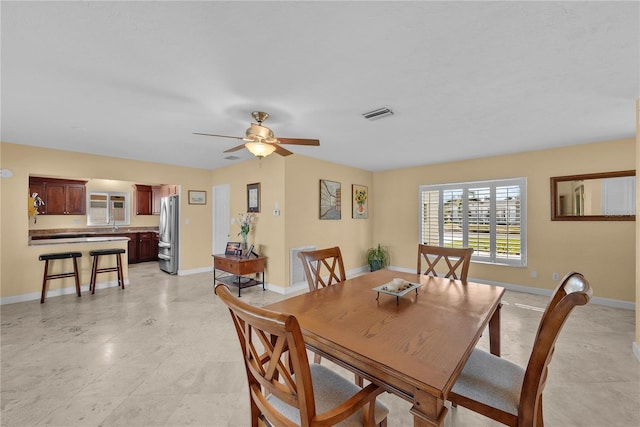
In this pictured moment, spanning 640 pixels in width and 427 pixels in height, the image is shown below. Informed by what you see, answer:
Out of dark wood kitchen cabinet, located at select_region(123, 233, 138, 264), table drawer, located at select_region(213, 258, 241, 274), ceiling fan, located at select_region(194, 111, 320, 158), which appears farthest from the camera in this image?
dark wood kitchen cabinet, located at select_region(123, 233, 138, 264)

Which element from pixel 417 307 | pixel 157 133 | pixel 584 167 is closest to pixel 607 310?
pixel 584 167

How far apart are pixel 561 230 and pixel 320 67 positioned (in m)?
4.48

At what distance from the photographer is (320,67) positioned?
6.07 feet

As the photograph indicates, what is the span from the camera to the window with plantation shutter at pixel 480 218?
438cm

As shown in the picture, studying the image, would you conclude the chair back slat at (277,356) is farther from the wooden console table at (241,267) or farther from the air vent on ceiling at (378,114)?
the wooden console table at (241,267)

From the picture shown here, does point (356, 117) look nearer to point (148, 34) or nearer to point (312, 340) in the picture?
point (148, 34)

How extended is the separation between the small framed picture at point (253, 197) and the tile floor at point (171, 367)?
72.4 inches

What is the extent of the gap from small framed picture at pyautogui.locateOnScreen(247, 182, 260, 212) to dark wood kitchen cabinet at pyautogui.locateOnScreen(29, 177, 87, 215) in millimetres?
4450

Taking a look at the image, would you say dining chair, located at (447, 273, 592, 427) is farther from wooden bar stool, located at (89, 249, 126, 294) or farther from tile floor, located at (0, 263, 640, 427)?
wooden bar stool, located at (89, 249, 126, 294)

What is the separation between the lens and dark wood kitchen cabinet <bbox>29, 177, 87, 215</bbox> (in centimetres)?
565

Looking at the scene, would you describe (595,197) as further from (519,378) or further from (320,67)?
(320,67)

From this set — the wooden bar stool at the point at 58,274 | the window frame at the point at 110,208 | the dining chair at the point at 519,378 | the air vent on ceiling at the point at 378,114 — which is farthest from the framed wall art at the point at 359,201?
the window frame at the point at 110,208

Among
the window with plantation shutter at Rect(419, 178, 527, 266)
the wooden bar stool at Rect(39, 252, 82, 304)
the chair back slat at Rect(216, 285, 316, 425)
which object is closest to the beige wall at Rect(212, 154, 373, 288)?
the window with plantation shutter at Rect(419, 178, 527, 266)

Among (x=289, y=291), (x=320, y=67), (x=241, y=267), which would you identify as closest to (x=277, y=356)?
(x=320, y=67)
